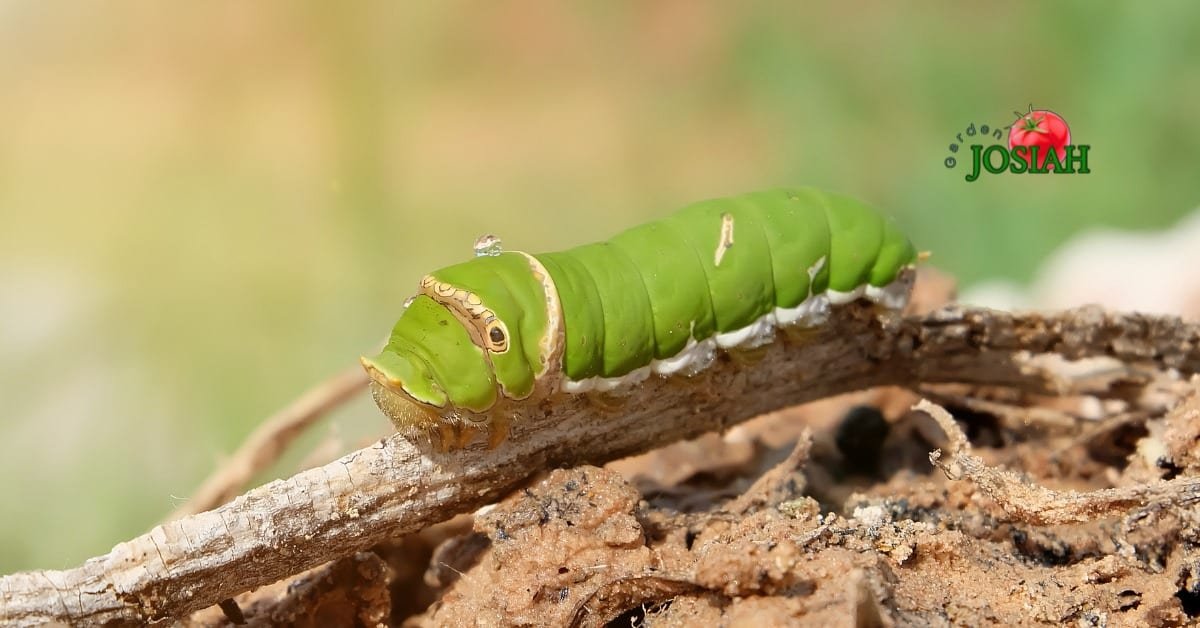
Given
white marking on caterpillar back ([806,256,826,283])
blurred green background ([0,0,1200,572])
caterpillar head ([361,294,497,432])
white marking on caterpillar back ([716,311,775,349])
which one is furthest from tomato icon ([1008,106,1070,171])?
caterpillar head ([361,294,497,432])

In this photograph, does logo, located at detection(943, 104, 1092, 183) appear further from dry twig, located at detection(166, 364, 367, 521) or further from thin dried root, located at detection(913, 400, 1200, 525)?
dry twig, located at detection(166, 364, 367, 521)

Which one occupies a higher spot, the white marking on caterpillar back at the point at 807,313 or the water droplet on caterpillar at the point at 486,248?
the water droplet on caterpillar at the point at 486,248

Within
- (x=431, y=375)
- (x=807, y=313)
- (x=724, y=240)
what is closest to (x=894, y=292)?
(x=807, y=313)

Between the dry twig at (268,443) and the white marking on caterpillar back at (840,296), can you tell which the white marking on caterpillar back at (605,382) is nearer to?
the white marking on caterpillar back at (840,296)

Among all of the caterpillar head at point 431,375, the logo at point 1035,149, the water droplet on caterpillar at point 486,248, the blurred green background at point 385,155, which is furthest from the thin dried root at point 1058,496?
the blurred green background at point 385,155

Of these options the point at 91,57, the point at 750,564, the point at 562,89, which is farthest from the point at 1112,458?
the point at 91,57

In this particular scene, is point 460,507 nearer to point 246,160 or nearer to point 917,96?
point 246,160

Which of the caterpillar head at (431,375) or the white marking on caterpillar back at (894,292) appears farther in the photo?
the white marking on caterpillar back at (894,292)
